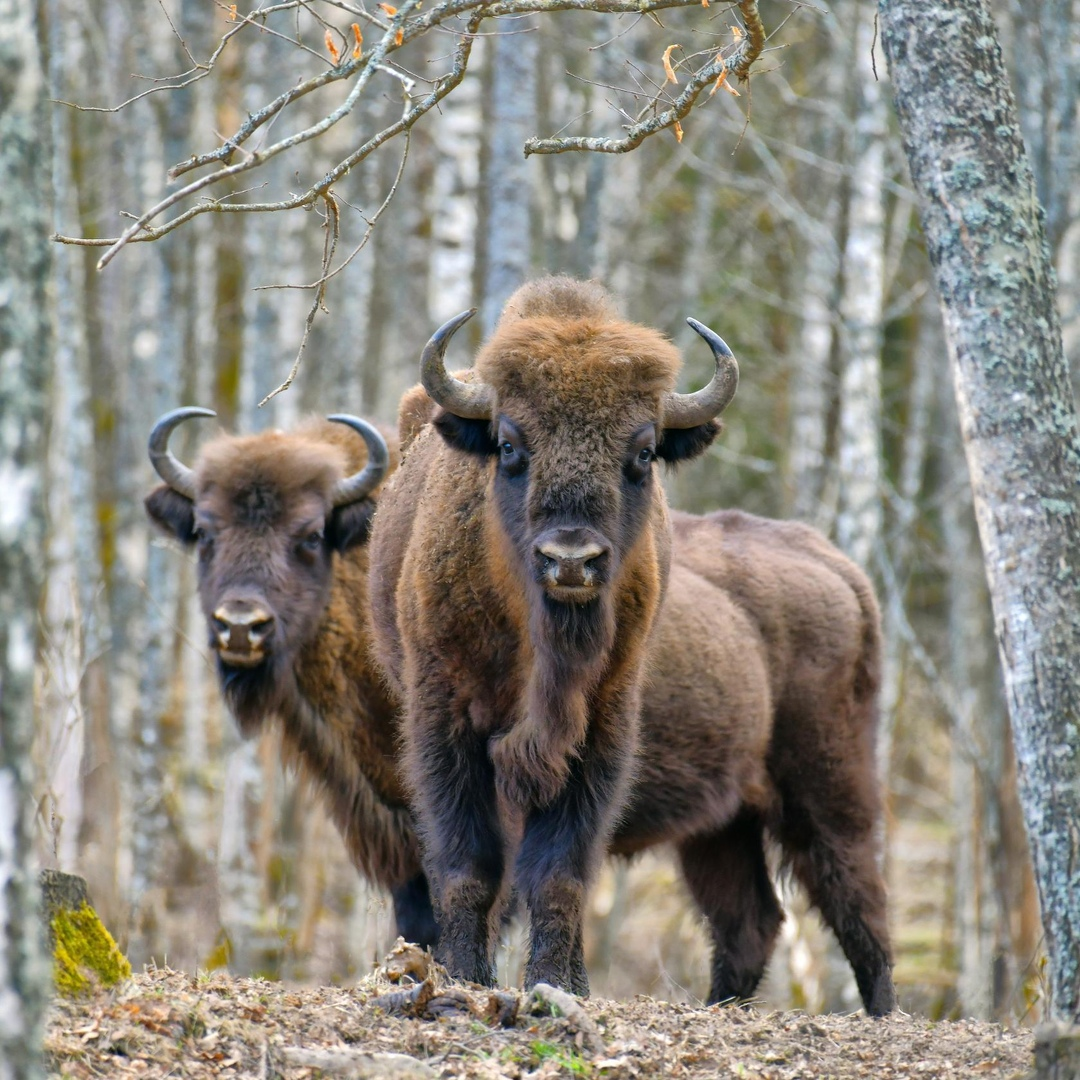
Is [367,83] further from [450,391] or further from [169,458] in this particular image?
[169,458]

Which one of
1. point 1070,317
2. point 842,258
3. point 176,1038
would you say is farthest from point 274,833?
point 176,1038

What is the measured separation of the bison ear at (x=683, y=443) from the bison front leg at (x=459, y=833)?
1.44 metres

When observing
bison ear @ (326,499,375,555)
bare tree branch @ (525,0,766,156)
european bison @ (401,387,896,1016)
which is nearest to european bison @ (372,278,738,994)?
bare tree branch @ (525,0,766,156)

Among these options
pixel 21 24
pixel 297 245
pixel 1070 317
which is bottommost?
pixel 21 24

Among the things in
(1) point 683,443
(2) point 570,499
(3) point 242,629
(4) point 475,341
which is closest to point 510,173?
(4) point 475,341

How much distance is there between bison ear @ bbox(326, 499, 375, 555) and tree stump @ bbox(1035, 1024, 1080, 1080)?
5171 mm

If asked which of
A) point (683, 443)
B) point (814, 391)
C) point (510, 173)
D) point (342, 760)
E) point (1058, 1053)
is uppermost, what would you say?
point (510, 173)

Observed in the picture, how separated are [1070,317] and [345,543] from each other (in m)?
5.52

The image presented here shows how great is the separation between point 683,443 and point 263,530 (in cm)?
296

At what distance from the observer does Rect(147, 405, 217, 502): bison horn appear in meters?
8.24

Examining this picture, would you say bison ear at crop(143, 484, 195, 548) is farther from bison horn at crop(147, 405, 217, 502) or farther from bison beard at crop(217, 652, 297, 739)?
bison beard at crop(217, 652, 297, 739)

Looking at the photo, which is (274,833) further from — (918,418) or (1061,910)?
(1061,910)

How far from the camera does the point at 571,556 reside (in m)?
5.01

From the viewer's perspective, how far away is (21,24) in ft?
9.04
